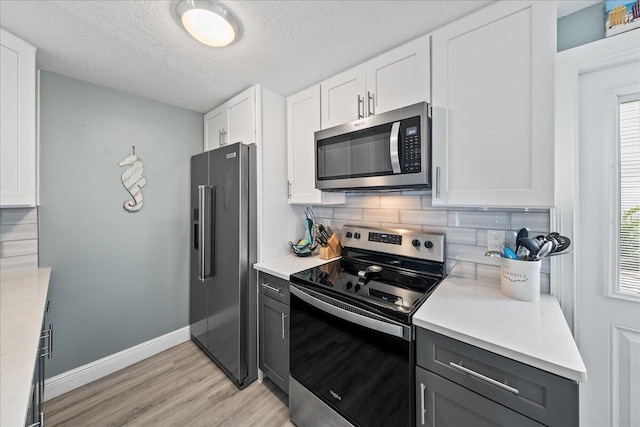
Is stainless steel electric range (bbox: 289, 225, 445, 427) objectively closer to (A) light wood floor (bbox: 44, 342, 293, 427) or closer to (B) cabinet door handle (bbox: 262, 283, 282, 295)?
(B) cabinet door handle (bbox: 262, 283, 282, 295)

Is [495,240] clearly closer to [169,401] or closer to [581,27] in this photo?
[581,27]

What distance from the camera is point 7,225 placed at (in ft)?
5.64

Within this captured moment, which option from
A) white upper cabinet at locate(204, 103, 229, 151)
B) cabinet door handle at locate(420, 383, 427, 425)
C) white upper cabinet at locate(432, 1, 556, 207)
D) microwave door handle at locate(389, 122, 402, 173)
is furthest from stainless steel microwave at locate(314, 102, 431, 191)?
white upper cabinet at locate(204, 103, 229, 151)

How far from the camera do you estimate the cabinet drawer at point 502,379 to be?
2.53 feet

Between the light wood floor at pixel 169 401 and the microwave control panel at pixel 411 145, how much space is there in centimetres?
180

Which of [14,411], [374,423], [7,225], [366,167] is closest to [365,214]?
[366,167]

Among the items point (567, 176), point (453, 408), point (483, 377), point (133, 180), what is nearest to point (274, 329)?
point (453, 408)

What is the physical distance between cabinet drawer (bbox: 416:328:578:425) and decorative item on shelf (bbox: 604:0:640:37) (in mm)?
1533

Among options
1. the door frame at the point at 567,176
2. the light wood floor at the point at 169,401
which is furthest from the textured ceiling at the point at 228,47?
the light wood floor at the point at 169,401

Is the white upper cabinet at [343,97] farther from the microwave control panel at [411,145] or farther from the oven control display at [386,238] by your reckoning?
the oven control display at [386,238]

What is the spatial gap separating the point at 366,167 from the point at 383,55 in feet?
2.36

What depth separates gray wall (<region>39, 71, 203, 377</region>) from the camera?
6.26 feet

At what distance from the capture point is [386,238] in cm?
183

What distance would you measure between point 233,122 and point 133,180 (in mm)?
1051
